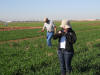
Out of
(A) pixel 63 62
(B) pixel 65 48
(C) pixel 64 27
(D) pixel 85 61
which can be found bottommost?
(D) pixel 85 61

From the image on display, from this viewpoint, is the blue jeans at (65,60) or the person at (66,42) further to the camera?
the blue jeans at (65,60)

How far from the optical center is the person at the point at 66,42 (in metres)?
4.70

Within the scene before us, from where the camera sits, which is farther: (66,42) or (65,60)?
(65,60)

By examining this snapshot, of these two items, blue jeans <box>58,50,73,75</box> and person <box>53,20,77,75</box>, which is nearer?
person <box>53,20,77,75</box>

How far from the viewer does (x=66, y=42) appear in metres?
4.82

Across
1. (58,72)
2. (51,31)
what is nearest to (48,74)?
(58,72)

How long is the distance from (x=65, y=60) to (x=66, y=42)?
50cm

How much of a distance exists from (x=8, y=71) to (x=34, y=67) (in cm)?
99

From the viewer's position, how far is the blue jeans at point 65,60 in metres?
4.86

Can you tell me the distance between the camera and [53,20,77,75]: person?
4.70m

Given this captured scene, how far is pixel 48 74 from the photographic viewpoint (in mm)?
5348

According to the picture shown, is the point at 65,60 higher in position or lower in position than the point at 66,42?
lower

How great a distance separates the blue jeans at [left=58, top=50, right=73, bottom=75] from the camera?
486cm

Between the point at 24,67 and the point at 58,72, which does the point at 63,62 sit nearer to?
the point at 58,72
